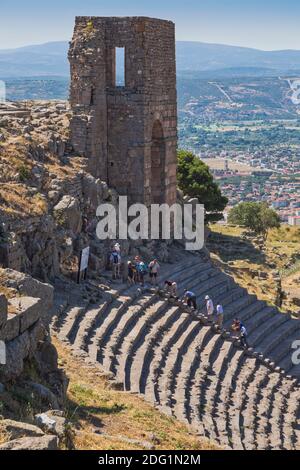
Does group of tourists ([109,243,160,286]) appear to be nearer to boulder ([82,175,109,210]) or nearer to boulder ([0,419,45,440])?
boulder ([82,175,109,210])

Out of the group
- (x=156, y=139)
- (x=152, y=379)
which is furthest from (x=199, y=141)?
(x=152, y=379)

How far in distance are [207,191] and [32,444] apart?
126 feet

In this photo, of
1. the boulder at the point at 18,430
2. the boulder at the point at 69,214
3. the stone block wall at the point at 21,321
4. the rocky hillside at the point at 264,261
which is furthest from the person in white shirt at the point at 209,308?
the boulder at the point at 18,430

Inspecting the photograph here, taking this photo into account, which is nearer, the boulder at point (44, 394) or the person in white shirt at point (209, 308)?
the boulder at point (44, 394)

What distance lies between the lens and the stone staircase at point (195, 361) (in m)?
17.9

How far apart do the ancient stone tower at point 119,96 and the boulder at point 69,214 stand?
168 inches

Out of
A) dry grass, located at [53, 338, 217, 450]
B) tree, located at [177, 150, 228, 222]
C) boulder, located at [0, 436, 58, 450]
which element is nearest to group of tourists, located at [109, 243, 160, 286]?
dry grass, located at [53, 338, 217, 450]

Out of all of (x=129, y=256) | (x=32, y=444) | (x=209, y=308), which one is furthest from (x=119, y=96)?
(x=32, y=444)

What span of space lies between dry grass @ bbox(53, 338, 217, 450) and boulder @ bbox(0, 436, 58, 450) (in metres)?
1.51

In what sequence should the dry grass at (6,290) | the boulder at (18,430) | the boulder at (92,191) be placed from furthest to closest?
the boulder at (92,191), the dry grass at (6,290), the boulder at (18,430)

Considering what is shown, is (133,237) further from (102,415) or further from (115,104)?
(102,415)

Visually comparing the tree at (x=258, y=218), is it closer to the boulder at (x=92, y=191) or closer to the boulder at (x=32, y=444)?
the boulder at (x=92, y=191)

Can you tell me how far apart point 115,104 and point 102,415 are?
16666 mm

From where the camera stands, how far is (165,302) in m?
23.6
